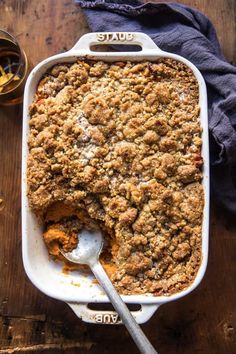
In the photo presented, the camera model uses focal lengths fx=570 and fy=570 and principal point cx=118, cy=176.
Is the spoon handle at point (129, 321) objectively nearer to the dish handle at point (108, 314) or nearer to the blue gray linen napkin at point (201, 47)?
the dish handle at point (108, 314)

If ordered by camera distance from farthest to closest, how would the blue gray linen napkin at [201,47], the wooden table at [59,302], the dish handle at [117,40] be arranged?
the wooden table at [59,302], the blue gray linen napkin at [201,47], the dish handle at [117,40]

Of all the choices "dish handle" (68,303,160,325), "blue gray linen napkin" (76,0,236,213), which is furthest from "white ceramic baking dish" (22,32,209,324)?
"blue gray linen napkin" (76,0,236,213)

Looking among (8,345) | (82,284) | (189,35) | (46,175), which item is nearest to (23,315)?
(8,345)

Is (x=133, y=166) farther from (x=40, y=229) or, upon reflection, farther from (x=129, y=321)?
(x=129, y=321)

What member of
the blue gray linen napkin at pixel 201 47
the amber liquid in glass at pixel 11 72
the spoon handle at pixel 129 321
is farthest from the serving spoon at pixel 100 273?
the amber liquid in glass at pixel 11 72

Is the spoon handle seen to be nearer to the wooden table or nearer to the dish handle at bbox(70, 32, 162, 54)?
the wooden table

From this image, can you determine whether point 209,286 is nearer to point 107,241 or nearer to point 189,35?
point 107,241
